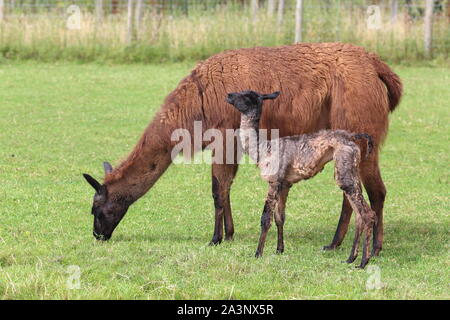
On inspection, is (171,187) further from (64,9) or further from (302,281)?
(64,9)

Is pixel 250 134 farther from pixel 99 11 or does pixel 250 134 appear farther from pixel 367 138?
pixel 99 11

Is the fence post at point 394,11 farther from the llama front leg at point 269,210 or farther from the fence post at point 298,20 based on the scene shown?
the llama front leg at point 269,210

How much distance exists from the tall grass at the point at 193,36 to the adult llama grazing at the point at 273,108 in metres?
11.1

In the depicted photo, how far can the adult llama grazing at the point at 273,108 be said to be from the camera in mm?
8133

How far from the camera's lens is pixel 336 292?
6.59m

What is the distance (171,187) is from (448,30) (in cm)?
1071

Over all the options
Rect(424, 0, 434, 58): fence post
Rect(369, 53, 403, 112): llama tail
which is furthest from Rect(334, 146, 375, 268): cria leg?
Rect(424, 0, 434, 58): fence post

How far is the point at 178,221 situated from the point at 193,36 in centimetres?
1092

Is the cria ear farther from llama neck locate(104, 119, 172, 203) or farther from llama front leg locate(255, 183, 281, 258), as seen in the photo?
llama neck locate(104, 119, 172, 203)

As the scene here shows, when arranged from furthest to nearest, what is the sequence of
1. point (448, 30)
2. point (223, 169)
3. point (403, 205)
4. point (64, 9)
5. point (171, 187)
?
point (64, 9), point (448, 30), point (171, 187), point (403, 205), point (223, 169)

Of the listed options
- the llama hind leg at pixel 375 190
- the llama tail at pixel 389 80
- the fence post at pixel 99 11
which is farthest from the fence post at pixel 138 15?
the llama hind leg at pixel 375 190

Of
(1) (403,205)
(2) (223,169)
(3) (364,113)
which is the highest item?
(3) (364,113)

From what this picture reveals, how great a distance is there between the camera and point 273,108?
8.16m
